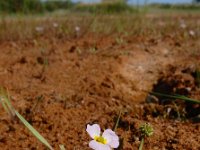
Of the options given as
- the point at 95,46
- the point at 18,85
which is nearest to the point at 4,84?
the point at 18,85

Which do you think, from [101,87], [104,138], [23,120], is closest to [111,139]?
[104,138]

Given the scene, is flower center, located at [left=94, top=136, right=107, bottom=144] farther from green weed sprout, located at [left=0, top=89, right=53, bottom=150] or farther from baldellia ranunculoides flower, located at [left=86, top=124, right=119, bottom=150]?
green weed sprout, located at [left=0, top=89, right=53, bottom=150]

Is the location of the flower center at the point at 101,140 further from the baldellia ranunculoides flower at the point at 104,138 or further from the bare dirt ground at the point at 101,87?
the bare dirt ground at the point at 101,87

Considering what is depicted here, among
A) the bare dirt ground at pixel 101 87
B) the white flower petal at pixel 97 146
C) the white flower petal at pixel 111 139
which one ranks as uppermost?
the white flower petal at pixel 97 146

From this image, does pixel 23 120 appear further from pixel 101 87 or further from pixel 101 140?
pixel 101 87

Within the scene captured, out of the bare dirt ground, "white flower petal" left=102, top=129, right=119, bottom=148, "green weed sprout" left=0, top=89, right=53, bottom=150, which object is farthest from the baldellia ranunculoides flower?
the bare dirt ground

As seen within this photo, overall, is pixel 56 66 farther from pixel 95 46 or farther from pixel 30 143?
pixel 30 143

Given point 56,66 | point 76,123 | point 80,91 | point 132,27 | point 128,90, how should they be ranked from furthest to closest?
point 132,27 → point 56,66 → point 128,90 → point 80,91 → point 76,123

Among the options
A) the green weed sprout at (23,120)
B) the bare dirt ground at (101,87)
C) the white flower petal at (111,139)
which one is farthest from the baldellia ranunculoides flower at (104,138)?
the bare dirt ground at (101,87)

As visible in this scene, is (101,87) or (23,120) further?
(101,87)
